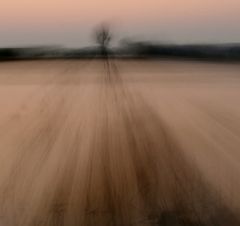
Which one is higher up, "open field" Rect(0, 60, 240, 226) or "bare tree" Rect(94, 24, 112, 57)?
"bare tree" Rect(94, 24, 112, 57)

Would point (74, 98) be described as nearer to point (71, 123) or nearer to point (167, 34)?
point (71, 123)

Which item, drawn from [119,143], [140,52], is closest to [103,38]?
[140,52]

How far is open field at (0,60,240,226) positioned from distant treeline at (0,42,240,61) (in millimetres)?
15

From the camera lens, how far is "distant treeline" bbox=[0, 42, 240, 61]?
2.44 feet

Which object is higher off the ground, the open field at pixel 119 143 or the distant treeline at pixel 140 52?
the distant treeline at pixel 140 52

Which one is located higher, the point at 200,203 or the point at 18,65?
the point at 18,65

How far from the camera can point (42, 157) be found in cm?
74

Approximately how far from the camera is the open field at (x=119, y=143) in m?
0.69

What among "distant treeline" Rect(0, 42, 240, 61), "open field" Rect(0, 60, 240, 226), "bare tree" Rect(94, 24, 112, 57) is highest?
"bare tree" Rect(94, 24, 112, 57)

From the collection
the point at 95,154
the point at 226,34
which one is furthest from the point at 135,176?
the point at 226,34

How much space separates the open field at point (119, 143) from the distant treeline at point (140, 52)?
0.6 inches

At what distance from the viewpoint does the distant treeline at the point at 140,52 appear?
75 cm

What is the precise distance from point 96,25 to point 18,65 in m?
0.17

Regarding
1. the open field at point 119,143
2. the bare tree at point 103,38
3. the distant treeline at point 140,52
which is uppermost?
the bare tree at point 103,38
